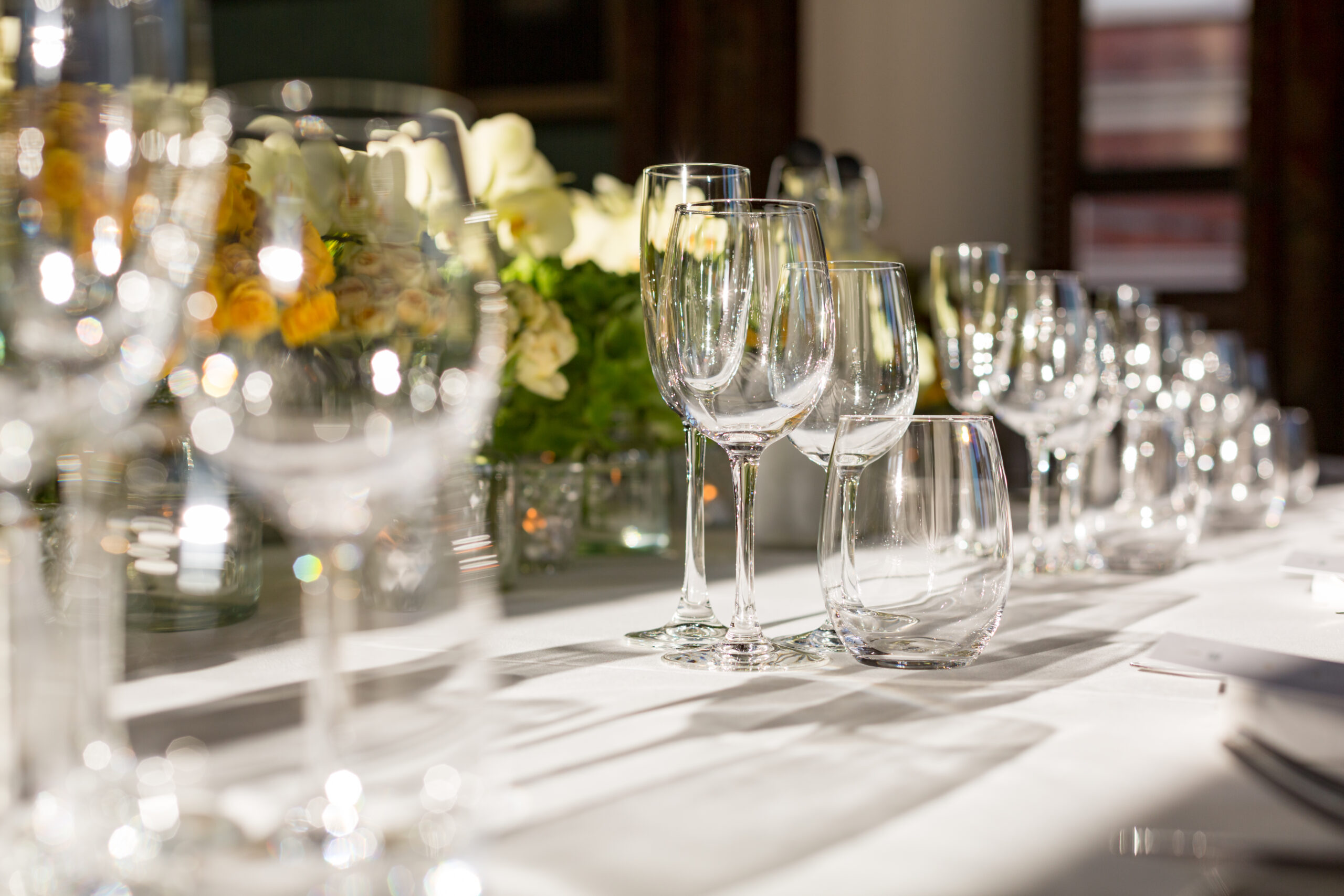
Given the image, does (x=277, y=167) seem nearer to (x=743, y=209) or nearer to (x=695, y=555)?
(x=743, y=209)

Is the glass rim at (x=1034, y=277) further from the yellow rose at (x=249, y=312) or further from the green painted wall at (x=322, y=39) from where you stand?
the green painted wall at (x=322, y=39)

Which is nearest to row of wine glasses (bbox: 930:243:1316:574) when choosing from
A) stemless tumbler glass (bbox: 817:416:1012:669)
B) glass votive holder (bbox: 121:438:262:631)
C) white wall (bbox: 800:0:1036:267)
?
stemless tumbler glass (bbox: 817:416:1012:669)

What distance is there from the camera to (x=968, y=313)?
1.05 metres

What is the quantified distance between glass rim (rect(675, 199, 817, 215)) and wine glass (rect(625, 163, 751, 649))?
0.02 metres

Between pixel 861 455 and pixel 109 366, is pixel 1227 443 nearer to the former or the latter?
pixel 861 455

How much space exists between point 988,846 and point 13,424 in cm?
36

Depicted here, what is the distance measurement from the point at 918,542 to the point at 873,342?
155mm

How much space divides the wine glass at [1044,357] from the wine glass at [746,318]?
37cm

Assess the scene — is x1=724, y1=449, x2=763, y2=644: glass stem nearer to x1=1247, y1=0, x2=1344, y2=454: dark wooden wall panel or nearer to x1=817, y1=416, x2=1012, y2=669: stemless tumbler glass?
x1=817, y1=416, x2=1012, y2=669: stemless tumbler glass

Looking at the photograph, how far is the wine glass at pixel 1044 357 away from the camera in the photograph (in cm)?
101

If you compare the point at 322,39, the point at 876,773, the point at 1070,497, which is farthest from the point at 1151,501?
the point at 322,39

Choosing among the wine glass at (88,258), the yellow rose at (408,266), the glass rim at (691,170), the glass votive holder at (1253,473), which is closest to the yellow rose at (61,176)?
the wine glass at (88,258)

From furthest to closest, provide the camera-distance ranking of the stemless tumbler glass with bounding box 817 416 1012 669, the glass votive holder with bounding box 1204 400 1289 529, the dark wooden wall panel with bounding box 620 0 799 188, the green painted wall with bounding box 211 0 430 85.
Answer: the green painted wall with bounding box 211 0 430 85 → the dark wooden wall panel with bounding box 620 0 799 188 → the glass votive holder with bounding box 1204 400 1289 529 → the stemless tumbler glass with bounding box 817 416 1012 669

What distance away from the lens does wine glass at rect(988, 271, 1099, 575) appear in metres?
1.01
